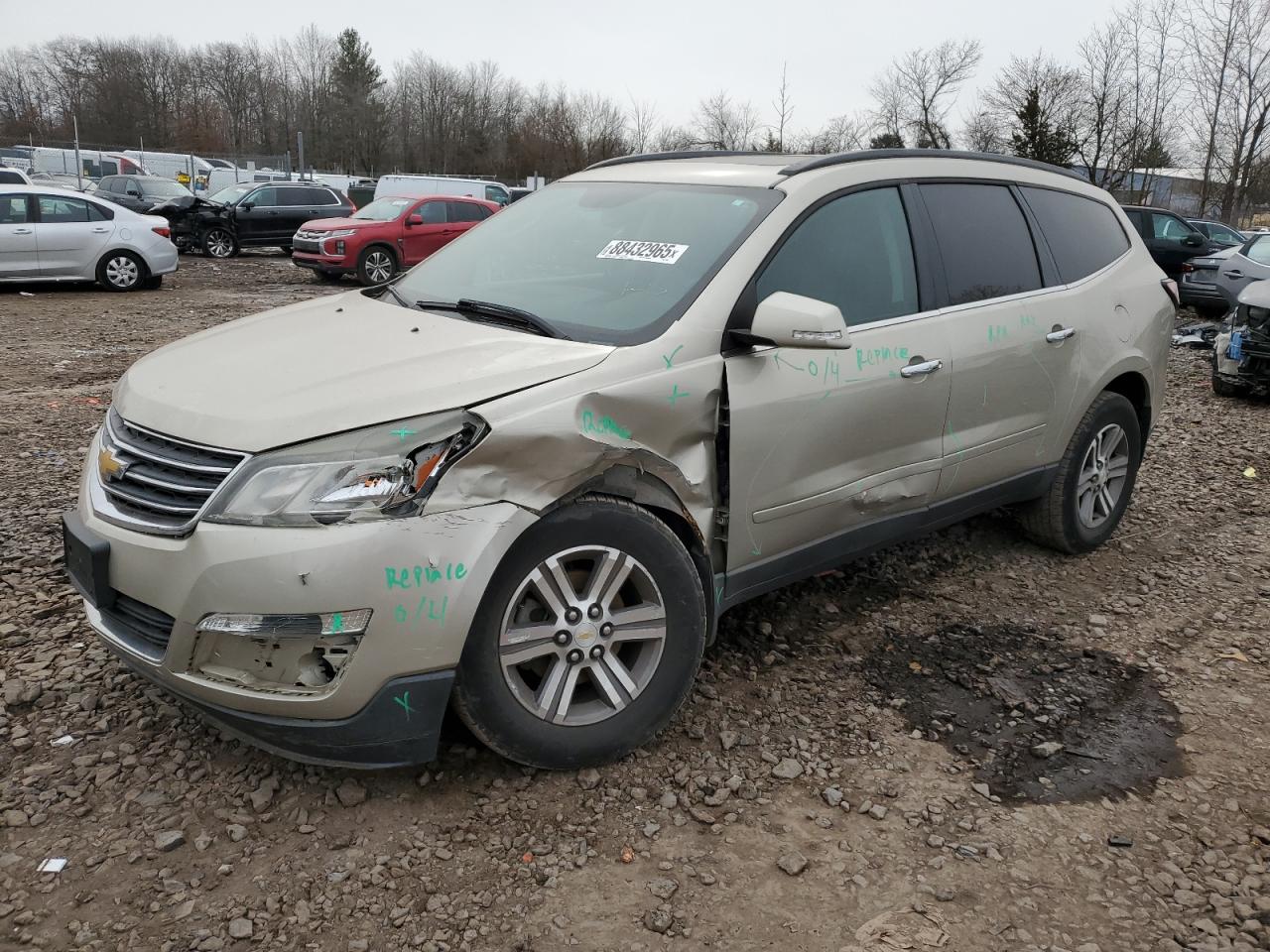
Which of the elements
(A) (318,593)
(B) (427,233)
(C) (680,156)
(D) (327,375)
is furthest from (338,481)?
(B) (427,233)

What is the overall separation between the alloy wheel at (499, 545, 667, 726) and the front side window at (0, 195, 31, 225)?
1397 cm

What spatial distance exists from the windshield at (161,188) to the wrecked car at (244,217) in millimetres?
2151

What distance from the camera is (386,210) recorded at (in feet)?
56.3

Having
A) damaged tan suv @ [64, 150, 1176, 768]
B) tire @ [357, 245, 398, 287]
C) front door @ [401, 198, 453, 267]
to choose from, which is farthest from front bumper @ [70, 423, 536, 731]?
front door @ [401, 198, 453, 267]

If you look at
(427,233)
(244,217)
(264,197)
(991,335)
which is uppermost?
(264,197)

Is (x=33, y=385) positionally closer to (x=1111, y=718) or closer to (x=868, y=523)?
(x=868, y=523)

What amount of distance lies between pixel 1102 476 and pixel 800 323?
8.61 ft

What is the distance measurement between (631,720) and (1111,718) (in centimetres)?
171

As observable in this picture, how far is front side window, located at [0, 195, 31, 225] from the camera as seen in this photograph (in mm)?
13312

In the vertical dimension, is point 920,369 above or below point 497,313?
below

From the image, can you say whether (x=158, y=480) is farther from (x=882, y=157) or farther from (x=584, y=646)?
(x=882, y=157)

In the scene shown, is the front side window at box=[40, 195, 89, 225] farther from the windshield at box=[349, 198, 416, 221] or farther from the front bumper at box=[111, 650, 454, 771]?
the front bumper at box=[111, 650, 454, 771]

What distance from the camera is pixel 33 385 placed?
803cm

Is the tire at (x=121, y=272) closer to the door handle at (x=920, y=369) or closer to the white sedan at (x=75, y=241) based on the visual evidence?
the white sedan at (x=75, y=241)
